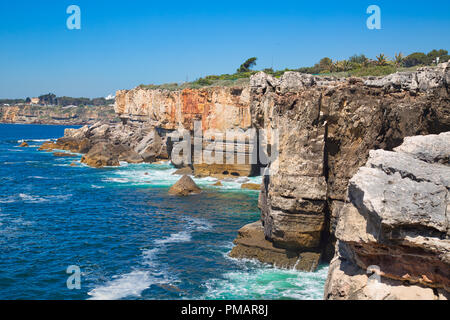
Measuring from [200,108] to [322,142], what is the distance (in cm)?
3300

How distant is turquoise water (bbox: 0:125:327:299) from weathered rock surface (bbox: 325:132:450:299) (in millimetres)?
8024

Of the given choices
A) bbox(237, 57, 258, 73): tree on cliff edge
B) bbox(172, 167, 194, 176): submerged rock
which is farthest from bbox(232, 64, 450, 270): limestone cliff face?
bbox(237, 57, 258, 73): tree on cliff edge

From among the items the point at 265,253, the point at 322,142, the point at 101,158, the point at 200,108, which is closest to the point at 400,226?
the point at 322,142

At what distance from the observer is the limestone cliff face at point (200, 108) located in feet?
146

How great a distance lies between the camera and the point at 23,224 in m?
26.7

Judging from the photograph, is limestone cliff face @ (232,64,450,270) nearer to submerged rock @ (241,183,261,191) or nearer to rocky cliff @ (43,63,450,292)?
rocky cliff @ (43,63,450,292)

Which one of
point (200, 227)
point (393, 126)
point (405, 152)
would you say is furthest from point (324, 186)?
point (200, 227)

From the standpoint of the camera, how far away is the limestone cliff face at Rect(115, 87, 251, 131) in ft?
146

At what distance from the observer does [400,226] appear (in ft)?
23.3

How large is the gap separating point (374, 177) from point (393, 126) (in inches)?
320

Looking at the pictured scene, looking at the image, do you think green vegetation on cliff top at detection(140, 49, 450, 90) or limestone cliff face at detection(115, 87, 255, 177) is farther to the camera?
green vegetation on cliff top at detection(140, 49, 450, 90)

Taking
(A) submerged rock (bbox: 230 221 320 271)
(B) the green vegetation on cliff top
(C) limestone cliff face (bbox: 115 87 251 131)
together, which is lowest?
(A) submerged rock (bbox: 230 221 320 271)

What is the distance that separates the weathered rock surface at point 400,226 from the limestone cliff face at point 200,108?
118 ft

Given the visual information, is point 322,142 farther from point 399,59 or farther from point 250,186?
point 399,59
